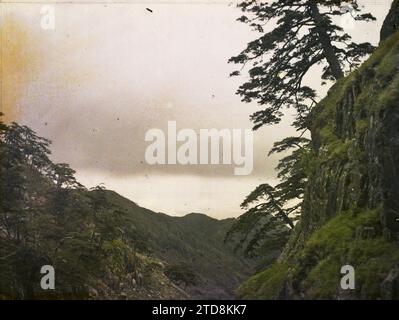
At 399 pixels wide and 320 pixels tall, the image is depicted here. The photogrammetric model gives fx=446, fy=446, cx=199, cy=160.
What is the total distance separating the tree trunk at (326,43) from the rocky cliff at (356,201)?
2.76 m

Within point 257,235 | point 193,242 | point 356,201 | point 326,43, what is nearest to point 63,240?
point 257,235

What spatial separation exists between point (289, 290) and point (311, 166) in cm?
393

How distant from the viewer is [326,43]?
15.0m

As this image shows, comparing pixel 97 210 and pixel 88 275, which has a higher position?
pixel 97 210

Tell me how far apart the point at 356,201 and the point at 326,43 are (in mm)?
7322

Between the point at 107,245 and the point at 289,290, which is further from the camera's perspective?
the point at 107,245

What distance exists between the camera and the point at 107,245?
1839 centimetres

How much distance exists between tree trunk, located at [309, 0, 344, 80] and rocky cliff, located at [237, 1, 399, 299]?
2.76 metres

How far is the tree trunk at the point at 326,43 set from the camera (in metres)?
14.8

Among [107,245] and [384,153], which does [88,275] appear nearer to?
[107,245]

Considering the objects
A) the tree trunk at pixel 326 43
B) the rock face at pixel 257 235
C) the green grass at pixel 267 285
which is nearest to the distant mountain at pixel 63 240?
the rock face at pixel 257 235

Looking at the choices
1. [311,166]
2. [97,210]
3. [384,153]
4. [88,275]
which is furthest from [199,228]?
[384,153]

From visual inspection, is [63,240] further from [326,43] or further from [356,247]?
[326,43]
